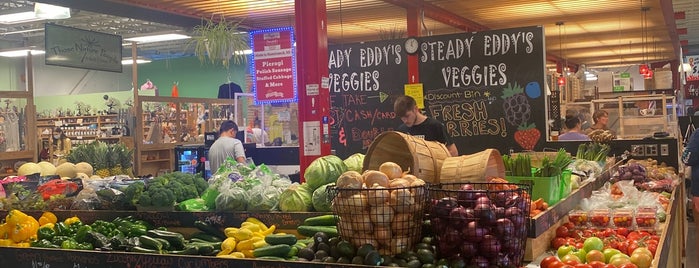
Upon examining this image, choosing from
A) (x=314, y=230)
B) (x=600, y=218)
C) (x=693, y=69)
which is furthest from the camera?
(x=693, y=69)

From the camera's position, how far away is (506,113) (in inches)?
314

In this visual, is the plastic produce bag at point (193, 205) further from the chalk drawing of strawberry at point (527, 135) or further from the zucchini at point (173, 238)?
the chalk drawing of strawberry at point (527, 135)

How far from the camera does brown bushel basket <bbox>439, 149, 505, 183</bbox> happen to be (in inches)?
129

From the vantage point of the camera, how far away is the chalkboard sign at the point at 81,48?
8859mm

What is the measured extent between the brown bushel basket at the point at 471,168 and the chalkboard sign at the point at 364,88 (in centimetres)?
485

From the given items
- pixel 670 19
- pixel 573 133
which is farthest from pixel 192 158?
pixel 670 19

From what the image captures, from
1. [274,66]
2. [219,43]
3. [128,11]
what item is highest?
[128,11]

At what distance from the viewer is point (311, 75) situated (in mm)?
7281

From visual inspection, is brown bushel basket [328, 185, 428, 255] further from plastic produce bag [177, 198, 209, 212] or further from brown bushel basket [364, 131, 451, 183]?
plastic produce bag [177, 198, 209, 212]

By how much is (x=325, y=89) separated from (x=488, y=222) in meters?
4.75

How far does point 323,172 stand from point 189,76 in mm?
20681

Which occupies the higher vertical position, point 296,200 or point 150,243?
point 296,200

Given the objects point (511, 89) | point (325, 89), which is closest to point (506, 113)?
point (511, 89)

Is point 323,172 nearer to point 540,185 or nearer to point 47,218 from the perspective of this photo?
point 540,185
